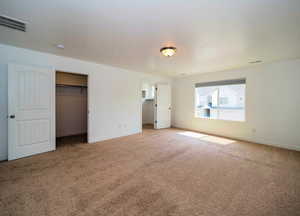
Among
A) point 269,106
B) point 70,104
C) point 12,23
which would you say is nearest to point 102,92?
point 70,104

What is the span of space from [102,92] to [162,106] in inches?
115

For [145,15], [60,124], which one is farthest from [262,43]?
[60,124]

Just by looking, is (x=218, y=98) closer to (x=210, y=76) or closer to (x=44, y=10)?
(x=210, y=76)

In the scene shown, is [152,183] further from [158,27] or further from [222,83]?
[222,83]

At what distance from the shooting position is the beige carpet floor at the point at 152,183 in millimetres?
1616

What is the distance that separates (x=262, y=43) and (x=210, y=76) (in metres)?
2.68

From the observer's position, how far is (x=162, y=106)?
6.33 m

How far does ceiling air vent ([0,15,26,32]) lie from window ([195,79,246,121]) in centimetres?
540

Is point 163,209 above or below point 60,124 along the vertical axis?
below

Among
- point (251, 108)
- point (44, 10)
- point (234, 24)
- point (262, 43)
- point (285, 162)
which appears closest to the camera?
point (44, 10)

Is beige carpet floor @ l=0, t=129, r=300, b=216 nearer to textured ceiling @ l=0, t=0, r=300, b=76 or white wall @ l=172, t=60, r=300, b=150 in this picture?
white wall @ l=172, t=60, r=300, b=150

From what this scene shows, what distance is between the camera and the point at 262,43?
8.74ft

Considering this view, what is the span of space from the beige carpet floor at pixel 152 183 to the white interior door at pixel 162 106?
113 inches

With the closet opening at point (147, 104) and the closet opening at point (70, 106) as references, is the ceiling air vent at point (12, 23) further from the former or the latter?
the closet opening at point (147, 104)
